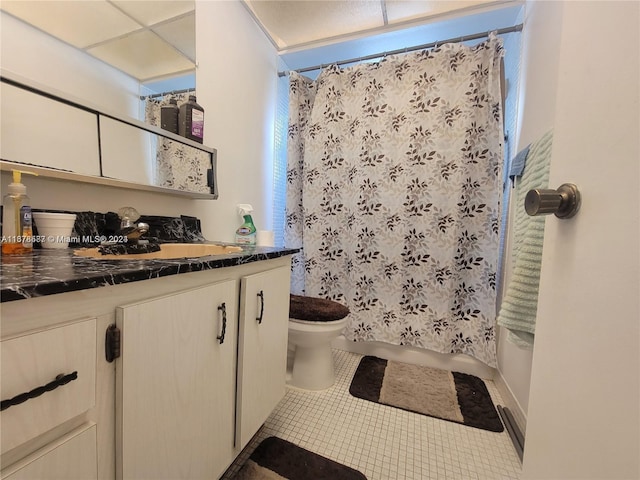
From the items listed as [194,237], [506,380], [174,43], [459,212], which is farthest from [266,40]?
[506,380]

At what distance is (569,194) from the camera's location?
1.24 feet

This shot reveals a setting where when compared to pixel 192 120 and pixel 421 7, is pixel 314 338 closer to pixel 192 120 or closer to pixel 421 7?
pixel 192 120

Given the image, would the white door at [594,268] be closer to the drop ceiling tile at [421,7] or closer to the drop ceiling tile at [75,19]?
the drop ceiling tile at [75,19]

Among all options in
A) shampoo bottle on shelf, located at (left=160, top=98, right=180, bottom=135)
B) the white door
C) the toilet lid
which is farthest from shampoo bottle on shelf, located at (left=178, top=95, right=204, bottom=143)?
the white door

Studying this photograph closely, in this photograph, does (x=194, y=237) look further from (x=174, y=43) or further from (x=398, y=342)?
(x=398, y=342)

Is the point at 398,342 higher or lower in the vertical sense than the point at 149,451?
lower

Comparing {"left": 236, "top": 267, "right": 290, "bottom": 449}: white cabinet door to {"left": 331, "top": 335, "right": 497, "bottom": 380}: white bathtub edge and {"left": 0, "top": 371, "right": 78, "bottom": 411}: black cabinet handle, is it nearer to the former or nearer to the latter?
{"left": 0, "top": 371, "right": 78, "bottom": 411}: black cabinet handle

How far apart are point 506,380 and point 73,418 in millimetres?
1862

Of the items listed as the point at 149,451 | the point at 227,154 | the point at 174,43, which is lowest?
the point at 149,451

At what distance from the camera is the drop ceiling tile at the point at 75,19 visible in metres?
0.78

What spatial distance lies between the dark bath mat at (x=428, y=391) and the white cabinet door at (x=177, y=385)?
0.91 metres

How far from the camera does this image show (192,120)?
4.17ft

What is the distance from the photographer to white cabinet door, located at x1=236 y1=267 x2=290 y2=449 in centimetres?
89

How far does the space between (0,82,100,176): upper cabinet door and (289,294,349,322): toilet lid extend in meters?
1.06
